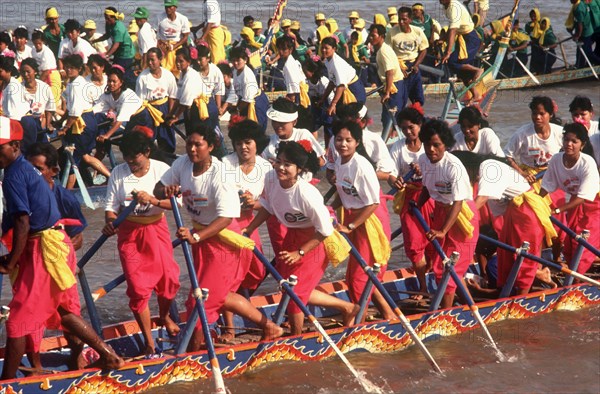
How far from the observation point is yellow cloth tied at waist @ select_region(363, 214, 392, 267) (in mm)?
7840

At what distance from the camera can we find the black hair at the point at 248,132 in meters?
8.04

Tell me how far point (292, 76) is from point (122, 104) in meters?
2.74

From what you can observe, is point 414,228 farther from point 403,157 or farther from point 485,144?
point 485,144

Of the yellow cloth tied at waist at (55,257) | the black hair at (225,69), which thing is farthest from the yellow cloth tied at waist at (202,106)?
the yellow cloth tied at waist at (55,257)

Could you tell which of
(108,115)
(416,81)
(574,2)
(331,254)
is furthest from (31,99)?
(574,2)

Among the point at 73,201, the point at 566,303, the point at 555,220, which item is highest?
the point at 73,201

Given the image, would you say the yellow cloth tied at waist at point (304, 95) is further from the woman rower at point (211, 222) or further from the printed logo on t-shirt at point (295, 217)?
the woman rower at point (211, 222)

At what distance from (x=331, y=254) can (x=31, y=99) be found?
5.84 meters

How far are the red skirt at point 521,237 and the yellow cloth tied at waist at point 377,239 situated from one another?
1.13 metres

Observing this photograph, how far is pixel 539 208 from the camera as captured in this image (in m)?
8.50

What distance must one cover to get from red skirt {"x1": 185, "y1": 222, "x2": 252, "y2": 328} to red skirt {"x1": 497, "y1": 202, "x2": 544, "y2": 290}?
238 cm

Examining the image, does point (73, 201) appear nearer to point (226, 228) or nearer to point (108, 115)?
point (226, 228)

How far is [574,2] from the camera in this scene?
62.6 ft

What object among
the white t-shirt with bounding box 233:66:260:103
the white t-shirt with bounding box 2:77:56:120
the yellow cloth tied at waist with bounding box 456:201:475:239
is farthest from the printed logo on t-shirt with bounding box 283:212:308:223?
the white t-shirt with bounding box 233:66:260:103
